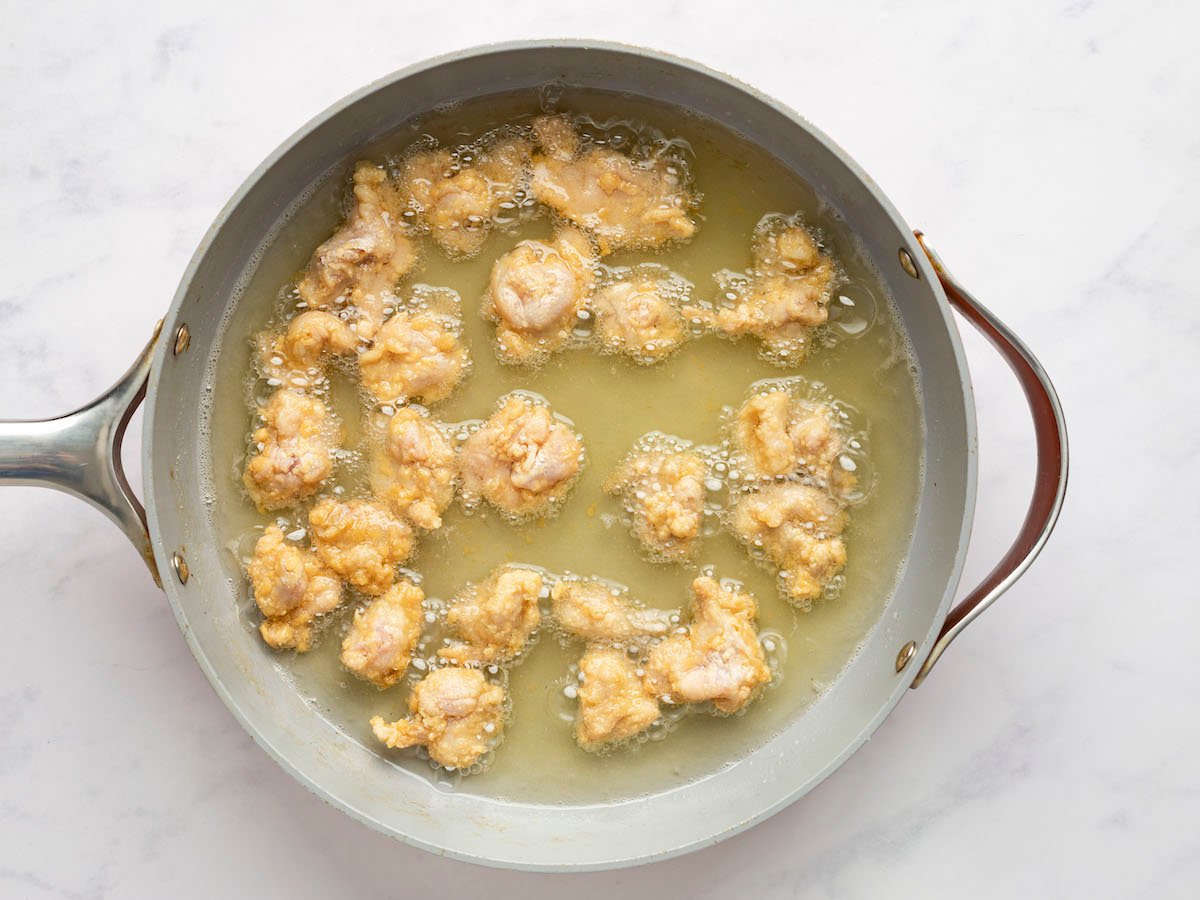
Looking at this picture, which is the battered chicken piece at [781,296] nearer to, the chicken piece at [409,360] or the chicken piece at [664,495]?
the chicken piece at [664,495]

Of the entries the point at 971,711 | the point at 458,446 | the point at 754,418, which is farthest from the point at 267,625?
the point at 971,711

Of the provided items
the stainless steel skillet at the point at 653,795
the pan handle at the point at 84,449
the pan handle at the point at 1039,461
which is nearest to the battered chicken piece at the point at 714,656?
the stainless steel skillet at the point at 653,795

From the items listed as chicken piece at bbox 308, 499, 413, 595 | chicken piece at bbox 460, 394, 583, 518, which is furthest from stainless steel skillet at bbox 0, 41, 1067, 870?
chicken piece at bbox 460, 394, 583, 518

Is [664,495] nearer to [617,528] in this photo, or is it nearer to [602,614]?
[617,528]

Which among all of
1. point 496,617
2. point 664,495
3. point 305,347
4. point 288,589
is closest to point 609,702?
point 496,617

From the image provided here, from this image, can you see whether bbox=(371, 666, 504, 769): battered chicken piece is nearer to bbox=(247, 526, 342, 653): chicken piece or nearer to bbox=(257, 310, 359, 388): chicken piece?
bbox=(247, 526, 342, 653): chicken piece
